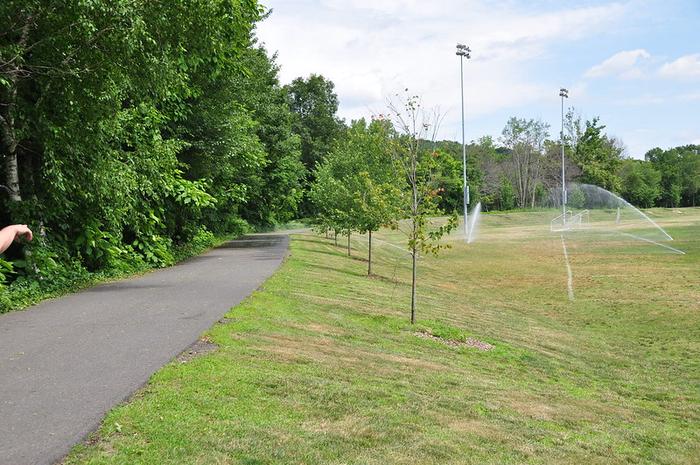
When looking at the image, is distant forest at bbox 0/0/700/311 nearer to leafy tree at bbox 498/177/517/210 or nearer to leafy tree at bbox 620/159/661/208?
leafy tree at bbox 498/177/517/210

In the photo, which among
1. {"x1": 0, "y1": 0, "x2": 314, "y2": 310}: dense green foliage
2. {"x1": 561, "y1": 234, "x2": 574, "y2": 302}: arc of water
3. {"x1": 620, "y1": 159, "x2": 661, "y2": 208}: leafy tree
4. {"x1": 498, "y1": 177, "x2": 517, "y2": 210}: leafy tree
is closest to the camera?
{"x1": 0, "y1": 0, "x2": 314, "y2": 310}: dense green foliage

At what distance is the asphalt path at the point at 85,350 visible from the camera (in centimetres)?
517

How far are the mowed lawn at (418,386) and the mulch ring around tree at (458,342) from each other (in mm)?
204

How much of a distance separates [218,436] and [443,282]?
66.1 feet

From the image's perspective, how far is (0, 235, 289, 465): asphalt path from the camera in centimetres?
517

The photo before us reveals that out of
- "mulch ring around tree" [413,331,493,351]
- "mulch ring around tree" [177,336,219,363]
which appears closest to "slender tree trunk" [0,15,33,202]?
"mulch ring around tree" [177,336,219,363]

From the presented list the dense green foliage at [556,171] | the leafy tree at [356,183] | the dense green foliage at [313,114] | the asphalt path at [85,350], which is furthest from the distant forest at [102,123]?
the dense green foliage at [556,171]

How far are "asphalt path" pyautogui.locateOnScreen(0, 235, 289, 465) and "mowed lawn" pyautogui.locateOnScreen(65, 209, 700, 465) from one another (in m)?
0.32

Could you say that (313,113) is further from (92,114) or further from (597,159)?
(92,114)

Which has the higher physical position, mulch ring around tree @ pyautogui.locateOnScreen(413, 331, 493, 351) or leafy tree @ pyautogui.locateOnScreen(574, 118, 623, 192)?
leafy tree @ pyautogui.locateOnScreen(574, 118, 623, 192)

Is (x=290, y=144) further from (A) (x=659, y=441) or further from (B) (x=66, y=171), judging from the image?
(A) (x=659, y=441)

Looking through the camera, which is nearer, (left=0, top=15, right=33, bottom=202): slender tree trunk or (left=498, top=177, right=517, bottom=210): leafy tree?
(left=0, top=15, right=33, bottom=202): slender tree trunk

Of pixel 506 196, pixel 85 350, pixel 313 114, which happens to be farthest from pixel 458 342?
pixel 506 196

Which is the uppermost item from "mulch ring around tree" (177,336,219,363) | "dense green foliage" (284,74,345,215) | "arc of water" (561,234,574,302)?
"dense green foliage" (284,74,345,215)
